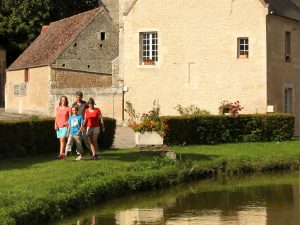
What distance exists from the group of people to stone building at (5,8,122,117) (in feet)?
57.2

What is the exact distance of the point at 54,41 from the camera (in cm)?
3906

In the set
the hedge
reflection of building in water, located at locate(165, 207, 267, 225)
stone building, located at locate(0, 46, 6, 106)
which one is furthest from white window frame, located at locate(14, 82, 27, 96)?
reflection of building in water, located at locate(165, 207, 267, 225)

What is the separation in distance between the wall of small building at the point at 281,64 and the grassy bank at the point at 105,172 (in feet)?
21.2

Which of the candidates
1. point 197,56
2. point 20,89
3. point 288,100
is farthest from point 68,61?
point 288,100

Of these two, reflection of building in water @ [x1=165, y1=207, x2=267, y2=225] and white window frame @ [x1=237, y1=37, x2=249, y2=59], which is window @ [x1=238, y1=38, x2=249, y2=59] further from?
reflection of building in water @ [x1=165, y1=207, x2=267, y2=225]

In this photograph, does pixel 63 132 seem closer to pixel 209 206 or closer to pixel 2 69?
pixel 209 206

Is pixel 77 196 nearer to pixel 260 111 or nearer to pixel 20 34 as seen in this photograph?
pixel 260 111

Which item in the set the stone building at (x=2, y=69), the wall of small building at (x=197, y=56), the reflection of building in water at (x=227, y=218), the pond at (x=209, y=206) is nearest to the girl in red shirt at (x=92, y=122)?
the pond at (x=209, y=206)

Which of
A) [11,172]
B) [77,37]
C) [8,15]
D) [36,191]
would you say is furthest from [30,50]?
[36,191]

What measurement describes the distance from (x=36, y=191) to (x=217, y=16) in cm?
1817

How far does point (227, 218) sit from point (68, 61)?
2640cm

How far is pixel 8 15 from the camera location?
4850 cm

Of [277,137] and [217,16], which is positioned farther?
[217,16]

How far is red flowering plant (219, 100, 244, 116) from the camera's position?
24.5 meters
